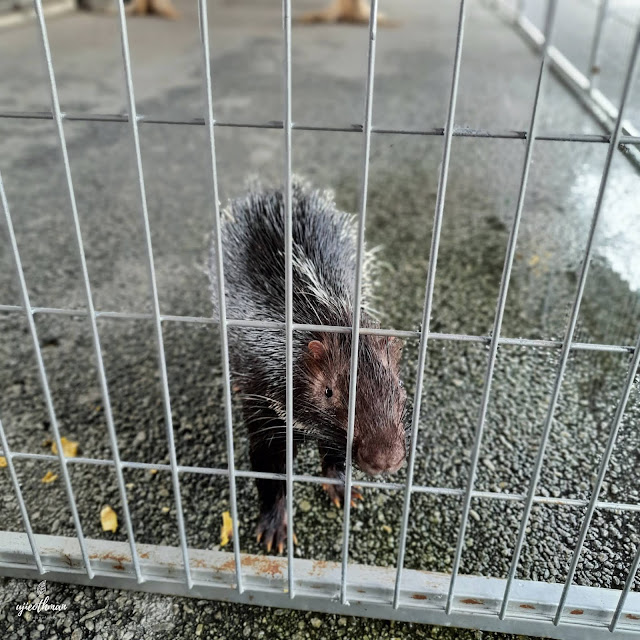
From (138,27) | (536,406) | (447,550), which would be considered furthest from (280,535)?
(138,27)

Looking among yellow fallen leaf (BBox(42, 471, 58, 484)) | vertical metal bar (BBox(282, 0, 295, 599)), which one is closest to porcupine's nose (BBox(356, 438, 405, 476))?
vertical metal bar (BBox(282, 0, 295, 599))

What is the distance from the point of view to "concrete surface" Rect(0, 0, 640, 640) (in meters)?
2.05

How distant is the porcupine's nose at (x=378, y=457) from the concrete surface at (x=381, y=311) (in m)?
0.56

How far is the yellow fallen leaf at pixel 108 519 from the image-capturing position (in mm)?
2118

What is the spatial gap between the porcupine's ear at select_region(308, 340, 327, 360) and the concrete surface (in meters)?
0.62

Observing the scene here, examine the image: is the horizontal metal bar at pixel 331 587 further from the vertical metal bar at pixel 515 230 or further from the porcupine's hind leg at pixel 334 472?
the porcupine's hind leg at pixel 334 472

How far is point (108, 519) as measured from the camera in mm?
2145

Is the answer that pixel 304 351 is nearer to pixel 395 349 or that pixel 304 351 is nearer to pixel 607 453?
pixel 395 349

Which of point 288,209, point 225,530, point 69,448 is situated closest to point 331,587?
point 225,530

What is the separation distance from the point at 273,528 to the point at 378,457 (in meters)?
0.69

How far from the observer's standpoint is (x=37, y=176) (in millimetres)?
4832

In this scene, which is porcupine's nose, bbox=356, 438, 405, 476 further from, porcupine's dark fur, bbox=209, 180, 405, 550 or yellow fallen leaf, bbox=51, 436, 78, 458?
yellow fallen leaf, bbox=51, 436, 78, 458

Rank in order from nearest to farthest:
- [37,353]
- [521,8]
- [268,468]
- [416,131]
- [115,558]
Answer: [416,131], [37,353], [115,558], [268,468], [521,8]

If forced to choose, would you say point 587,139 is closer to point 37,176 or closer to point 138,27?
point 37,176
